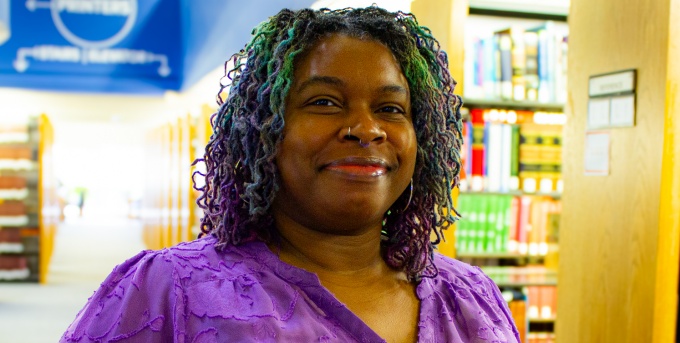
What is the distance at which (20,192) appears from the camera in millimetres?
8500

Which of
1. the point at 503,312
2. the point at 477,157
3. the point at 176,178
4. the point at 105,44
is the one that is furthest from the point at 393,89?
the point at 176,178

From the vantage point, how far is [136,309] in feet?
3.68

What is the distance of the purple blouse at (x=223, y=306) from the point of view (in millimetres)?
1103

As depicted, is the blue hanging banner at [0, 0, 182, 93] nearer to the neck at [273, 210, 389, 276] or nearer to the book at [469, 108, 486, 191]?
the book at [469, 108, 486, 191]

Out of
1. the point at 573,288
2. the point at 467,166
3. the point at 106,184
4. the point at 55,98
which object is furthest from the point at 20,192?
the point at 106,184

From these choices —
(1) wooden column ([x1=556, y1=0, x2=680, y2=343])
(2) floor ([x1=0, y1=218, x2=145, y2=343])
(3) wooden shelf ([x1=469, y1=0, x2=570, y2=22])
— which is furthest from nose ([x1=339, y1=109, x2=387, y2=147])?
(2) floor ([x1=0, y1=218, x2=145, y2=343])

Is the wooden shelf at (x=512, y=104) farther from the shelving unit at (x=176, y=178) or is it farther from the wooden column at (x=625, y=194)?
the shelving unit at (x=176, y=178)

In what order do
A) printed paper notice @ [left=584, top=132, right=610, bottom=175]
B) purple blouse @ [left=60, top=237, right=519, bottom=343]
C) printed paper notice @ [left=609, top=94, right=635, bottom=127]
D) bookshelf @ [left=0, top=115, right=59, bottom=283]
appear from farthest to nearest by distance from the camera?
1. bookshelf @ [left=0, top=115, right=59, bottom=283]
2. printed paper notice @ [left=584, top=132, right=610, bottom=175]
3. printed paper notice @ [left=609, top=94, right=635, bottom=127]
4. purple blouse @ [left=60, top=237, right=519, bottom=343]

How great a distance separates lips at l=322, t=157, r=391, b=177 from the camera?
116cm

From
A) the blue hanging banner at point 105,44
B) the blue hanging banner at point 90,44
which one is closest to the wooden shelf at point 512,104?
the blue hanging banner at point 105,44

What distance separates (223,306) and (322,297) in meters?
0.17

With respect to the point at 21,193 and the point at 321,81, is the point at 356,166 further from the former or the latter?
the point at 21,193

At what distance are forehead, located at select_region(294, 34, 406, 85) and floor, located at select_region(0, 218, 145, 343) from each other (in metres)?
5.21

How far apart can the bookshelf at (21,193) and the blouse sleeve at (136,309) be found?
796cm
